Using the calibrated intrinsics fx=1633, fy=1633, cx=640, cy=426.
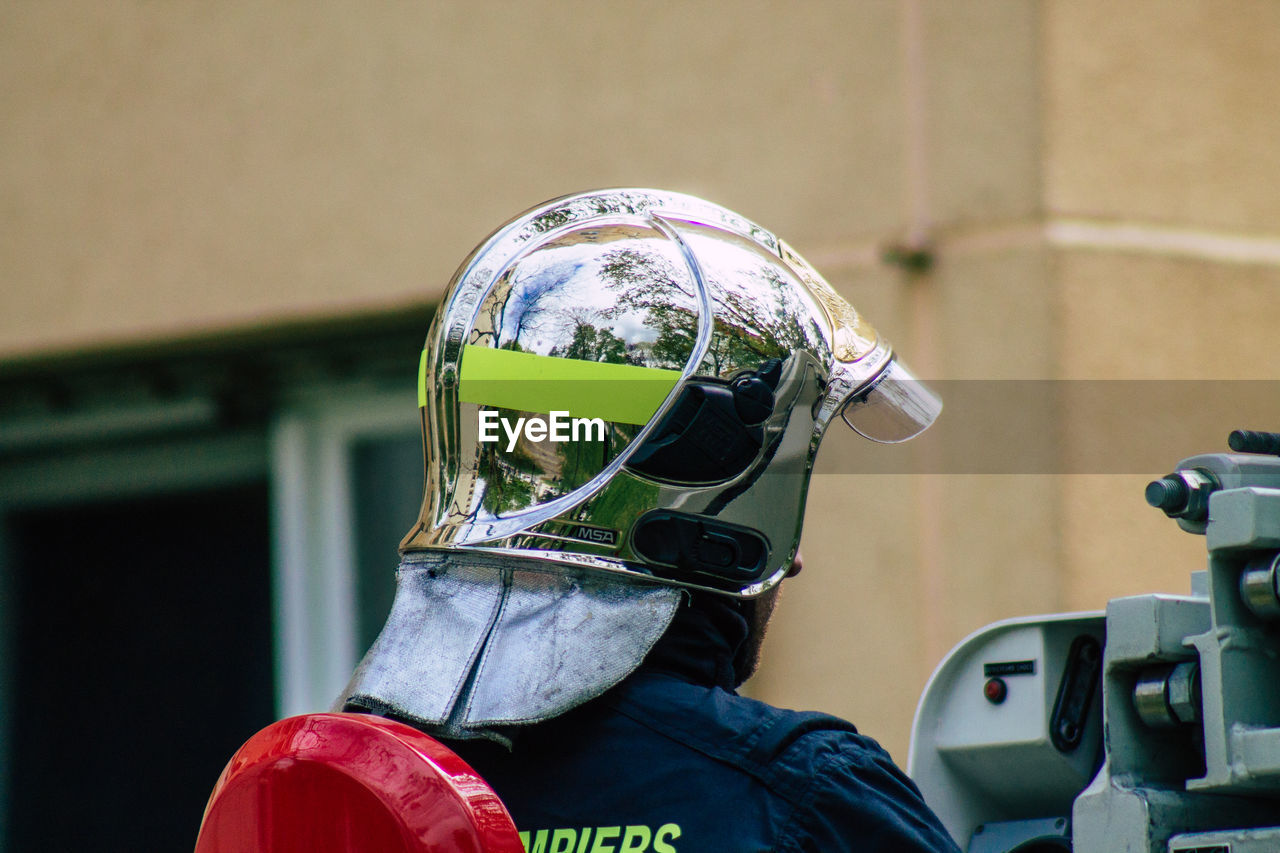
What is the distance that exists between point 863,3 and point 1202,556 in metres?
1.71

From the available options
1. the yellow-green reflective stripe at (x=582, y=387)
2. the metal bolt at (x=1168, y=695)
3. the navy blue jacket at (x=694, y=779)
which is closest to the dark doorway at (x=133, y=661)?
the yellow-green reflective stripe at (x=582, y=387)

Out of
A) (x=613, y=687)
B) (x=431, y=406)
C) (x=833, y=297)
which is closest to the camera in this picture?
(x=613, y=687)

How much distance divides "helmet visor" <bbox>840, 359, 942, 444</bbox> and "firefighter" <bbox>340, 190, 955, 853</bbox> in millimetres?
19

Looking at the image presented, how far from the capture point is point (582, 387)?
6.07ft

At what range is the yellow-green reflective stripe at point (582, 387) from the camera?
1.85 metres

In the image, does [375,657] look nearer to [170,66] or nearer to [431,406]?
[431,406]

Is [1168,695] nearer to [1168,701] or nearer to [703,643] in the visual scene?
[1168,701]

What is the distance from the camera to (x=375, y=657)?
1808mm

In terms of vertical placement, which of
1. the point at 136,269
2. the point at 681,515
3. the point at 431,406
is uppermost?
the point at 136,269

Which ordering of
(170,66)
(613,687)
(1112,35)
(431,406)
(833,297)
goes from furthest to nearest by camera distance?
(170,66)
(1112,35)
(833,297)
(431,406)
(613,687)

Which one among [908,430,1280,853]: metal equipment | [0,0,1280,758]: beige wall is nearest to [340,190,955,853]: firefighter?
[908,430,1280,853]: metal equipment

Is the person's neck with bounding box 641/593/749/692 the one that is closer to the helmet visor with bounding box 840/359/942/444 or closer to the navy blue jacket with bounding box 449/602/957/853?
the navy blue jacket with bounding box 449/602/957/853

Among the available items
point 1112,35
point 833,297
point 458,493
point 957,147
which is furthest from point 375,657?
point 1112,35

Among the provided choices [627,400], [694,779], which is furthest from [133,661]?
[694,779]
